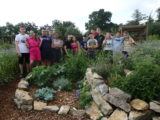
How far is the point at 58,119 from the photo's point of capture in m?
4.53

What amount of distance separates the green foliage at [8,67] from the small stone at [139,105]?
3.59 metres

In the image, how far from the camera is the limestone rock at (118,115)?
3.87 m

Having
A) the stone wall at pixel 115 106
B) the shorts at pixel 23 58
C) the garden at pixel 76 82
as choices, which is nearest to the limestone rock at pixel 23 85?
the garden at pixel 76 82

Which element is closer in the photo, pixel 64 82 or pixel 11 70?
pixel 64 82

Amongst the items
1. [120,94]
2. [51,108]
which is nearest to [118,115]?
[120,94]

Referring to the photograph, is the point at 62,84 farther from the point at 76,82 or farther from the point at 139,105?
the point at 139,105

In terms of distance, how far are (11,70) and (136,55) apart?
3717mm

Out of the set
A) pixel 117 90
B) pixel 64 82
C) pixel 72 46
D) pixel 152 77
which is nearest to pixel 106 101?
pixel 117 90

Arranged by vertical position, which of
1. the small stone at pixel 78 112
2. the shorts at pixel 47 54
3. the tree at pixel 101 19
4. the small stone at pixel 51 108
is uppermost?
the tree at pixel 101 19

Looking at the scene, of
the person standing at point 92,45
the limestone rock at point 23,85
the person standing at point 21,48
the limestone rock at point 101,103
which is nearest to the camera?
the limestone rock at point 101,103

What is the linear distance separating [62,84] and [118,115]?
7.14 feet

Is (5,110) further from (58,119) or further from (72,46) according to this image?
(72,46)

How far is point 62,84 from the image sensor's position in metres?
5.72

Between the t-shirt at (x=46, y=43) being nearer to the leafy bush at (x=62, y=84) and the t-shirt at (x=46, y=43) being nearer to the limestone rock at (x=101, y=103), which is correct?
the leafy bush at (x=62, y=84)
